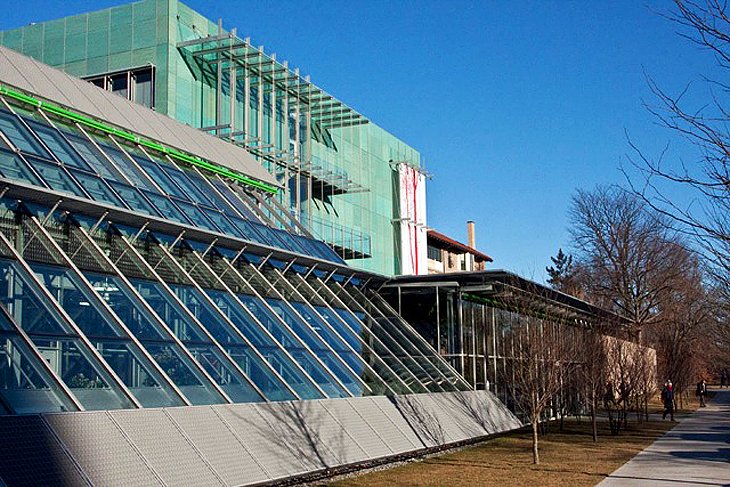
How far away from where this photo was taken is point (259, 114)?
34.7 m

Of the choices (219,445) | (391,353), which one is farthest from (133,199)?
(391,353)

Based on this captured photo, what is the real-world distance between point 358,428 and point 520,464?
5410mm

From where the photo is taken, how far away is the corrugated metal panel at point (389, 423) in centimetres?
1766

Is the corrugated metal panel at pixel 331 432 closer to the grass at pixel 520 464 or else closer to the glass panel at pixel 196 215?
the grass at pixel 520 464

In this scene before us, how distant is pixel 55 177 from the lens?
51.0 feet

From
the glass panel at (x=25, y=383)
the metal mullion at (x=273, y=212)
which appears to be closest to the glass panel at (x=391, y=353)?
the metal mullion at (x=273, y=212)

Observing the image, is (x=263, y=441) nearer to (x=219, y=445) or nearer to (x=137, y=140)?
(x=219, y=445)

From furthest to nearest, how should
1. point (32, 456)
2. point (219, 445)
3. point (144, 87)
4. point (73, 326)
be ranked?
point (144, 87) → point (219, 445) → point (73, 326) → point (32, 456)

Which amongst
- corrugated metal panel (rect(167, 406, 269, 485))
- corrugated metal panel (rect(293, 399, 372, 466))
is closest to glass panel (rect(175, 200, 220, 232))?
corrugated metal panel (rect(293, 399, 372, 466))

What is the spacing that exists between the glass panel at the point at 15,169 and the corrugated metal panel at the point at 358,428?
710 cm

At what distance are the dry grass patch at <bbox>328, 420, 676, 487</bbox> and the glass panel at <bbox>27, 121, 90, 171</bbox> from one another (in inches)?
335

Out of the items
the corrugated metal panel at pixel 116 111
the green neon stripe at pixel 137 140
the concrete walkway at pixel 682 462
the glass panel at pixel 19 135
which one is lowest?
the concrete walkway at pixel 682 462

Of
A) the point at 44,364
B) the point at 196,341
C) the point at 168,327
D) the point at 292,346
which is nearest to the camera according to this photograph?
the point at 44,364

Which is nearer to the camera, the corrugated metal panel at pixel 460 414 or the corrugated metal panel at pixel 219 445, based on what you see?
the corrugated metal panel at pixel 219 445
